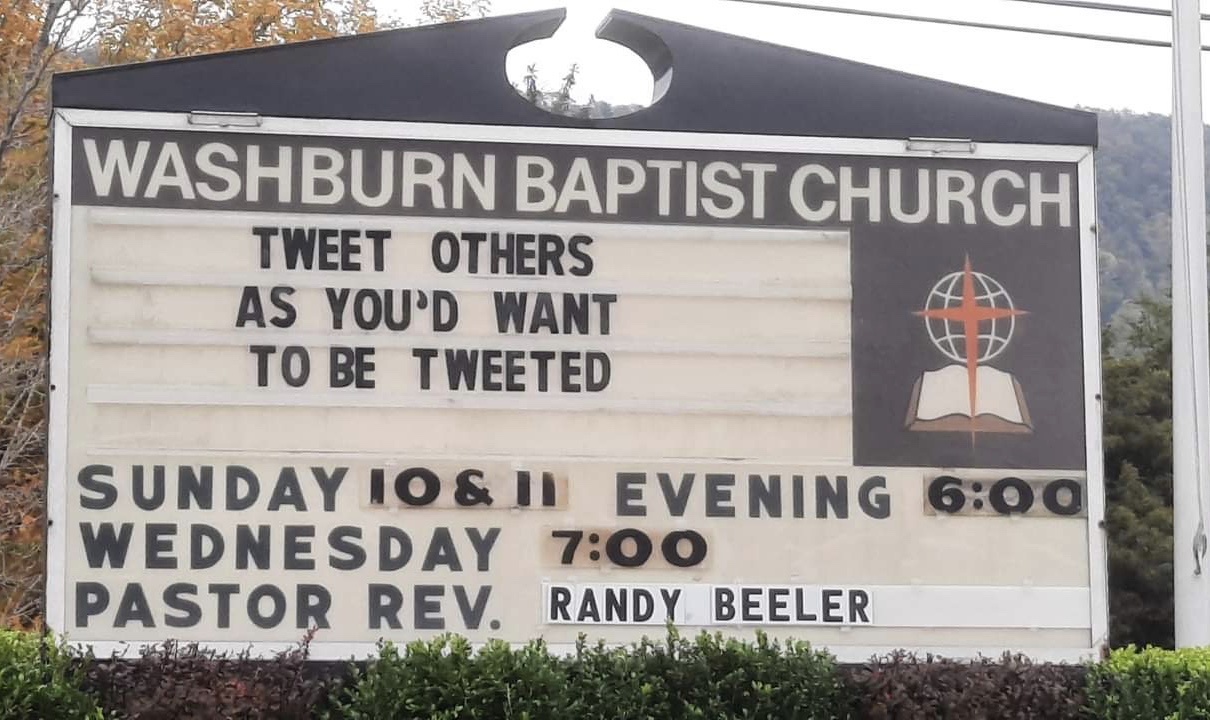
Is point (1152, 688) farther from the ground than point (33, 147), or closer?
closer

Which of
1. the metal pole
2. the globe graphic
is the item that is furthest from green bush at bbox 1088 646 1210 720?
the metal pole

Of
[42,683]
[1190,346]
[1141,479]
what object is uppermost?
[1190,346]

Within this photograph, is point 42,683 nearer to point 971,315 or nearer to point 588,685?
point 588,685

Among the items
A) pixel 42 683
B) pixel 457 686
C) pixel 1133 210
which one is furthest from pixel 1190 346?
pixel 1133 210

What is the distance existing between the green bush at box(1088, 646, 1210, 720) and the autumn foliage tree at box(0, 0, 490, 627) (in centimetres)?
1203

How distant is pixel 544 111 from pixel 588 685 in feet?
8.03

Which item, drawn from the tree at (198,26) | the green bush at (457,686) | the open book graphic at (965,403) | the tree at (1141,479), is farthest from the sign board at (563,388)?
the tree at (1141,479)

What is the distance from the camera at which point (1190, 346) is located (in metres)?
10.0

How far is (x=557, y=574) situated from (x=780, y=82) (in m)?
2.37

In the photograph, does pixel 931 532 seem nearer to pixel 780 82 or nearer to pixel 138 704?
pixel 780 82

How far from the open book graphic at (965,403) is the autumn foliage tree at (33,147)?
1138 cm

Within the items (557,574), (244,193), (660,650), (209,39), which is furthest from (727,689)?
(209,39)

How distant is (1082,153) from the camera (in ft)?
24.8

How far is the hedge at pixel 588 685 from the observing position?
6418 mm
